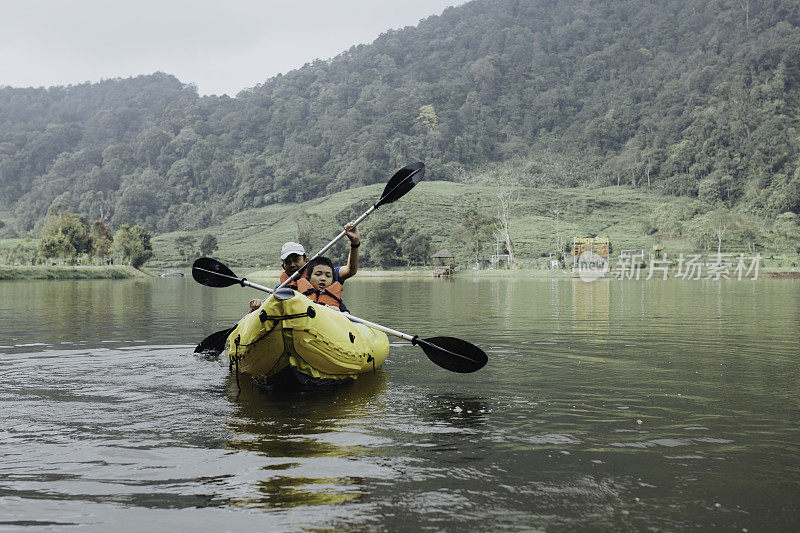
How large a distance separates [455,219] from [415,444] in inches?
4062

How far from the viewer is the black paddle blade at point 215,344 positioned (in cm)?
1104

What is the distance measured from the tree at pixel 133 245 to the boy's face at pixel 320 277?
6905 centimetres

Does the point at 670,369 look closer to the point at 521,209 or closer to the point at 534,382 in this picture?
the point at 534,382

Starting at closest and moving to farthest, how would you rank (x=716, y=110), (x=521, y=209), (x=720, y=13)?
(x=521, y=209) → (x=716, y=110) → (x=720, y=13)

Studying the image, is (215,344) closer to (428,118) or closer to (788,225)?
(788,225)

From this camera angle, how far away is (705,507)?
4.24 metres

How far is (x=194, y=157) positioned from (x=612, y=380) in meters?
172

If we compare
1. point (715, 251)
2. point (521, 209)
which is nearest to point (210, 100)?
point (521, 209)

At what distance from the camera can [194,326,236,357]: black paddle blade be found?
36.2 ft

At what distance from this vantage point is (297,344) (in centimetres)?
732

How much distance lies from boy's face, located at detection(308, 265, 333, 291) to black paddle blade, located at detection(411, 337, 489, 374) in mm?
1400

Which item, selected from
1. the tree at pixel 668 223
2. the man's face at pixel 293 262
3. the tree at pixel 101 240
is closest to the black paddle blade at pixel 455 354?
the man's face at pixel 293 262

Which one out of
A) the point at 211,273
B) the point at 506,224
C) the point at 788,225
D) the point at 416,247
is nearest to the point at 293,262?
the point at 211,273

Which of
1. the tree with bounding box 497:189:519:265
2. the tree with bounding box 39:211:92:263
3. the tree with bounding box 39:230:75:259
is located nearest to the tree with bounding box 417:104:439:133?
the tree with bounding box 497:189:519:265
